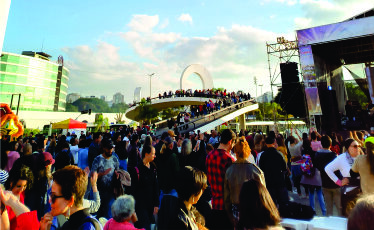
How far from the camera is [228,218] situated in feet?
8.86

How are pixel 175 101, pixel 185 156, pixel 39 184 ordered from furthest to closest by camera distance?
pixel 175 101, pixel 185 156, pixel 39 184

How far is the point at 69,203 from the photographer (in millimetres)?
1670

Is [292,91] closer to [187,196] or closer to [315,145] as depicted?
[315,145]

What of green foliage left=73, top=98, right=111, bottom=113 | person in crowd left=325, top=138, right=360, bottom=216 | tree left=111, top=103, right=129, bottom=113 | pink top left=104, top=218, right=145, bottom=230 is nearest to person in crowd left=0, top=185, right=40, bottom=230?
pink top left=104, top=218, right=145, bottom=230

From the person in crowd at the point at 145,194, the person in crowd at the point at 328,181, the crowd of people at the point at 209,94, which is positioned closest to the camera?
the person in crowd at the point at 145,194

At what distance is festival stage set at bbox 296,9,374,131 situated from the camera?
1393 centimetres

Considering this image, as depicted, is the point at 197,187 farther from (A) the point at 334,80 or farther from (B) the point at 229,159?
(A) the point at 334,80

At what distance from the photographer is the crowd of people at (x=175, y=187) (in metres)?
1.61

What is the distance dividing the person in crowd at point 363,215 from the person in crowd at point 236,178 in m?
1.63

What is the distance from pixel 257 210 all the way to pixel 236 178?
149cm

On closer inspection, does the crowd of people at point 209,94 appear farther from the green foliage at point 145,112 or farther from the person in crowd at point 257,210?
the person in crowd at point 257,210

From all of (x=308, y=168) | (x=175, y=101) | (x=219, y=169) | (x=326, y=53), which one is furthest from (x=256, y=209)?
(x=175, y=101)

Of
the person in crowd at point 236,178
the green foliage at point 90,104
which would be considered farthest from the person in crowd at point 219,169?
the green foliage at point 90,104

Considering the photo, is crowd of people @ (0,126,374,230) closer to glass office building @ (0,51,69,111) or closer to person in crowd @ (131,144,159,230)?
person in crowd @ (131,144,159,230)
